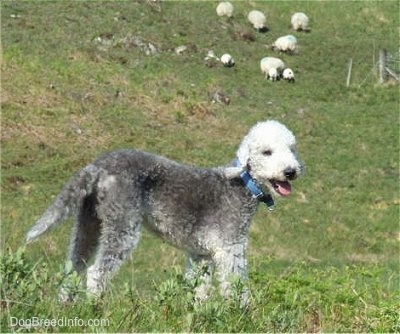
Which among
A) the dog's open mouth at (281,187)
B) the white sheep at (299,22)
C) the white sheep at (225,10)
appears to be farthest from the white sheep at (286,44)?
the dog's open mouth at (281,187)

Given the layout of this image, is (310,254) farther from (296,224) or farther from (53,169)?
(53,169)

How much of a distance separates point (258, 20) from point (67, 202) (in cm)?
2859

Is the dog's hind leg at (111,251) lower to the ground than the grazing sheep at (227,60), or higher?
higher

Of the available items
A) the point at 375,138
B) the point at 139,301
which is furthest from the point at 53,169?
the point at 139,301

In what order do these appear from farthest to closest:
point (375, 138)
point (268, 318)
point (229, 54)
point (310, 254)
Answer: point (229, 54) → point (375, 138) → point (310, 254) → point (268, 318)

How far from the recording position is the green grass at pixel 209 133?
521cm

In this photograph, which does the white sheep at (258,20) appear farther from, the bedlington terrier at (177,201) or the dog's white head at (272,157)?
the dog's white head at (272,157)

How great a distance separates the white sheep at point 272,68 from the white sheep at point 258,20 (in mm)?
4467

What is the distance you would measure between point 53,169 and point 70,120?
138 inches

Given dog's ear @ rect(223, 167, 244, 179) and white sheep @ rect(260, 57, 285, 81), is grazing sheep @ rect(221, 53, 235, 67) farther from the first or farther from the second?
dog's ear @ rect(223, 167, 244, 179)

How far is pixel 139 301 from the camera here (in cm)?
514

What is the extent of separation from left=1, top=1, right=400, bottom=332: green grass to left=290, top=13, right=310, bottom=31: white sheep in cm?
44

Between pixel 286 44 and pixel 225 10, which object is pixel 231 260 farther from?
pixel 225 10

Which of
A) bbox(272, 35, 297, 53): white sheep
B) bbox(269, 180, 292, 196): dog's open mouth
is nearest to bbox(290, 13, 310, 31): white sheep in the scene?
→ bbox(272, 35, 297, 53): white sheep
